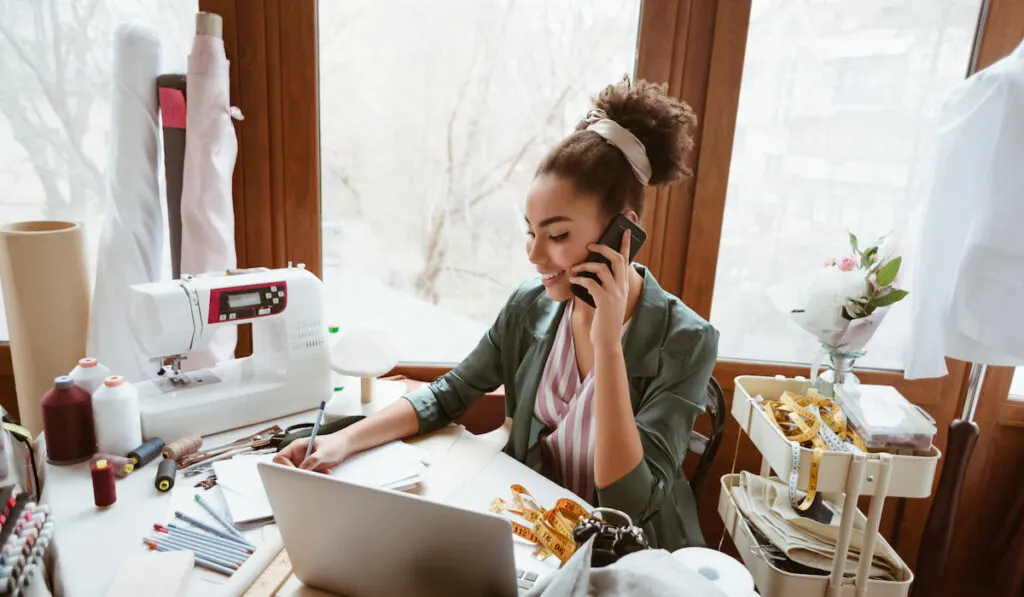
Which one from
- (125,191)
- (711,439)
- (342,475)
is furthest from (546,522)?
(125,191)

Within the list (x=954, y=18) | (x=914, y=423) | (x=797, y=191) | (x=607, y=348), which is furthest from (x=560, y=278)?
(x=954, y=18)

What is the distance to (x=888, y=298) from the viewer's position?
1439mm

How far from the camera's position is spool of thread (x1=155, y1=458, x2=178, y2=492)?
3.69 ft

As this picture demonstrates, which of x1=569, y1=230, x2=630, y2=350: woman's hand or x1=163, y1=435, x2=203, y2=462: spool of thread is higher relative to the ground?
x1=569, y1=230, x2=630, y2=350: woman's hand

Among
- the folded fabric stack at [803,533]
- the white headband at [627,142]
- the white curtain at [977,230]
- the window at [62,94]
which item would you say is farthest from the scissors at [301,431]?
the white curtain at [977,230]

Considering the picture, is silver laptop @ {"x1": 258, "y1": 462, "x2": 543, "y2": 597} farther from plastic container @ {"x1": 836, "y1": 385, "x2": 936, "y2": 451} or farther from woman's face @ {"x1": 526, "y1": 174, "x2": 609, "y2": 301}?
plastic container @ {"x1": 836, "y1": 385, "x2": 936, "y2": 451}

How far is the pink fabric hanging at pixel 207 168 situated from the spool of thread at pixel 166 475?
499mm

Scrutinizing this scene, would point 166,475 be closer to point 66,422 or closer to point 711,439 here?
point 66,422

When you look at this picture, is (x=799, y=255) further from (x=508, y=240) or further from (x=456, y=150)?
(x=456, y=150)

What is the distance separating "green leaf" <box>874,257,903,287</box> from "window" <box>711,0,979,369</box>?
454mm

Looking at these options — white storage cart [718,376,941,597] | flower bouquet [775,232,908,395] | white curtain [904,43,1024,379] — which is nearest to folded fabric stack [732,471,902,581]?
white storage cart [718,376,941,597]

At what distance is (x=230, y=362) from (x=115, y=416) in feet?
1.00

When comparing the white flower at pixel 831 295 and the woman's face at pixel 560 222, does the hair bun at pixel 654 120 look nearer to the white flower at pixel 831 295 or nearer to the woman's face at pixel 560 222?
the woman's face at pixel 560 222

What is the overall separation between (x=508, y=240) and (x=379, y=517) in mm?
1295
